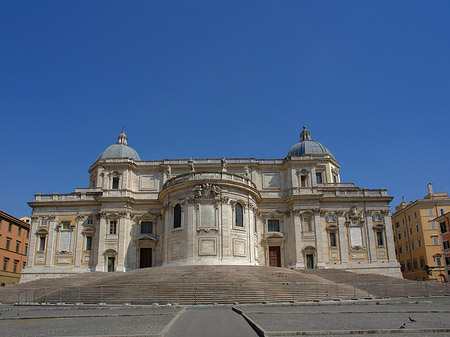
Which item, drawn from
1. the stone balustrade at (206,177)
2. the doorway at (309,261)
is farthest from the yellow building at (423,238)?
the stone balustrade at (206,177)

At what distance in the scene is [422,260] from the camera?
2351 inches

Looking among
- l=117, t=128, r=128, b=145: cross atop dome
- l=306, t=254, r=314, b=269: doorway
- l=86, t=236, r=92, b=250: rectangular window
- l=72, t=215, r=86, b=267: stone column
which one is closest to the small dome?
l=117, t=128, r=128, b=145: cross atop dome

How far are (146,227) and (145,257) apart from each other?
3.69 meters

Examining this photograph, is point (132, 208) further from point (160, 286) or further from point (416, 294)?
point (416, 294)

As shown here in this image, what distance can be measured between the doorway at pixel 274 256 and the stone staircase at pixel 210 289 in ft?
41.4

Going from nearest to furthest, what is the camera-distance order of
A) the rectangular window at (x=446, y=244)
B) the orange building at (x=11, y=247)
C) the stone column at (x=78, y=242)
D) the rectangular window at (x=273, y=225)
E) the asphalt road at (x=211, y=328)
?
1. the asphalt road at (x=211, y=328)
2. the stone column at (x=78, y=242)
3. the rectangular window at (x=273, y=225)
4. the orange building at (x=11, y=247)
5. the rectangular window at (x=446, y=244)

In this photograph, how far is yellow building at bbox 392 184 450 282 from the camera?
58.2 m

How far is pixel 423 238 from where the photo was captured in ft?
195

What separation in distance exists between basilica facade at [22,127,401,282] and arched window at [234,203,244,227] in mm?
1504

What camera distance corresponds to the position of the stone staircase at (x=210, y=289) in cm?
2655

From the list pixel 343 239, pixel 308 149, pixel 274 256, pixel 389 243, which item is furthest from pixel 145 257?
pixel 389 243

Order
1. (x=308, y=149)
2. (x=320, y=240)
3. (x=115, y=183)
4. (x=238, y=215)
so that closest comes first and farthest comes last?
(x=238, y=215) → (x=320, y=240) → (x=115, y=183) → (x=308, y=149)

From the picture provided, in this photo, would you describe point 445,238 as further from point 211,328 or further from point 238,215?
point 211,328

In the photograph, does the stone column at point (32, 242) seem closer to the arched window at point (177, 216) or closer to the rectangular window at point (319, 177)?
the arched window at point (177, 216)
